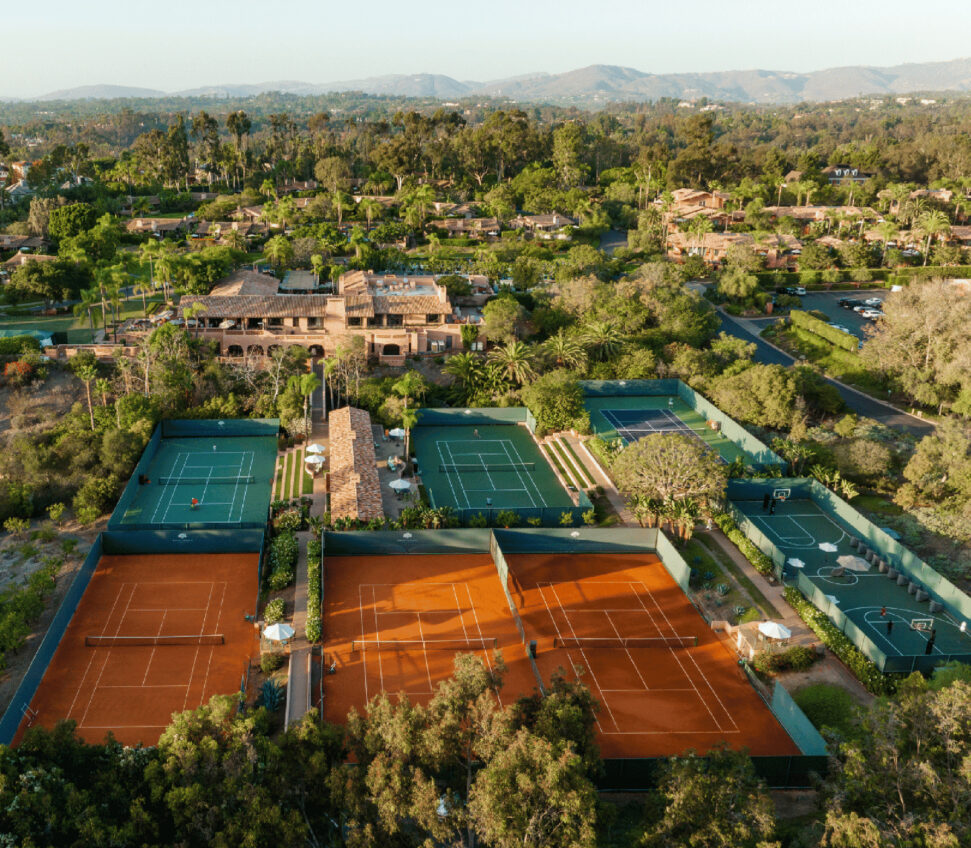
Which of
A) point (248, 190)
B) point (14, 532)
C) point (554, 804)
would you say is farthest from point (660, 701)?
point (248, 190)

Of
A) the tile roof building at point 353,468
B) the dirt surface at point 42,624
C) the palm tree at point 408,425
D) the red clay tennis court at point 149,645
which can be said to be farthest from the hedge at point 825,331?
the dirt surface at point 42,624

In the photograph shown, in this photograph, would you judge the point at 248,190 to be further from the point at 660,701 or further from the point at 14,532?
the point at 660,701

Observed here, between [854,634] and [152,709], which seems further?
[854,634]

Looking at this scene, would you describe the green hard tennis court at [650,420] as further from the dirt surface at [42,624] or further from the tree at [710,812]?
the tree at [710,812]

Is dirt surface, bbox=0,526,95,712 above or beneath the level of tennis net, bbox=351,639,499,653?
above

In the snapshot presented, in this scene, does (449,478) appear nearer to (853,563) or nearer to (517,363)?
(517,363)

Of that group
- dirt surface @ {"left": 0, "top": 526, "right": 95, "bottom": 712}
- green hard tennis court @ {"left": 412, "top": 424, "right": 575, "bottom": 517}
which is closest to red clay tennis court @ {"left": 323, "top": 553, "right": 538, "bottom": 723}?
green hard tennis court @ {"left": 412, "top": 424, "right": 575, "bottom": 517}

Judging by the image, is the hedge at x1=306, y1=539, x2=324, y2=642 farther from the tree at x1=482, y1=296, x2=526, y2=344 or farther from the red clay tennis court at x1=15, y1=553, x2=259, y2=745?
the tree at x1=482, y1=296, x2=526, y2=344
